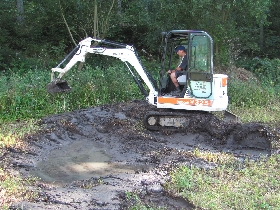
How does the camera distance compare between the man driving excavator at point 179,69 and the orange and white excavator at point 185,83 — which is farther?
the man driving excavator at point 179,69

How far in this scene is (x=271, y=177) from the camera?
19.8 ft

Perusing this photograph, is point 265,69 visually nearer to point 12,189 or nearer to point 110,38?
point 110,38

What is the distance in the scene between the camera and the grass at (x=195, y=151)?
5.23m

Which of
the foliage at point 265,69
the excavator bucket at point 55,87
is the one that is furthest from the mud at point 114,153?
the foliage at point 265,69

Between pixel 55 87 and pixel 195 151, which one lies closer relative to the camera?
pixel 195 151

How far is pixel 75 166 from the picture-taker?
22.6 feet

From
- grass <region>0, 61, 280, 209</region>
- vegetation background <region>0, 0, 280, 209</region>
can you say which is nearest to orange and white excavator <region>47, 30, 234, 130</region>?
grass <region>0, 61, 280, 209</region>

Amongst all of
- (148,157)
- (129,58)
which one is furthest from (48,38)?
(148,157)

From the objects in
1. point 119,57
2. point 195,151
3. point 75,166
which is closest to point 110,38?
point 119,57

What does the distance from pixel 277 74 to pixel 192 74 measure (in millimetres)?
7766

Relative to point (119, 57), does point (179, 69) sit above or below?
below

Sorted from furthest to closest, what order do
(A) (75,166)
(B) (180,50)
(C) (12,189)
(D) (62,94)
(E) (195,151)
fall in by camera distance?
1. (D) (62,94)
2. (B) (180,50)
3. (E) (195,151)
4. (A) (75,166)
5. (C) (12,189)

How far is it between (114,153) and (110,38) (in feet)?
37.5

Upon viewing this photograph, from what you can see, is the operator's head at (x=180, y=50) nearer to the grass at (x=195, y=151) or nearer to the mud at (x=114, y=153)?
the mud at (x=114, y=153)
